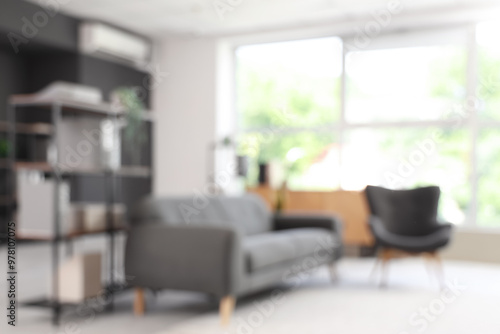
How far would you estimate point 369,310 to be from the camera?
417 cm

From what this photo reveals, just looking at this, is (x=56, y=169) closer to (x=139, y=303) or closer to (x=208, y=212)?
(x=139, y=303)

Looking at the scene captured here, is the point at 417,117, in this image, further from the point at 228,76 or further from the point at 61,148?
the point at 61,148

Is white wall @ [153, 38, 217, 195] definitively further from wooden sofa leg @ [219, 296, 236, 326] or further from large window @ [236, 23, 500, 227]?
wooden sofa leg @ [219, 296, 236, 326]

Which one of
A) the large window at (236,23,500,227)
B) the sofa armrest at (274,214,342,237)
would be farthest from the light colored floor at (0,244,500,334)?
the large window at (236,23,500,227)

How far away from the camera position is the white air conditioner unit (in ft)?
25.0

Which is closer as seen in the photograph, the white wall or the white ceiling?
the white ceiling

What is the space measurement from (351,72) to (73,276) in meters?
5.33

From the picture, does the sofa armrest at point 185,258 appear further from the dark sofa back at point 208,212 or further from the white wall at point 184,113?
the white wall at point 184,113

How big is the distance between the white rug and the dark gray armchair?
0.34m

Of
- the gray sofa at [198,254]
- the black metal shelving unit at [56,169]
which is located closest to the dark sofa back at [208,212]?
the gray sofa at [198,254]

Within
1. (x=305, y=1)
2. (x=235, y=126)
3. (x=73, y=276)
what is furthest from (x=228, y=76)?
(x=73, y=276)

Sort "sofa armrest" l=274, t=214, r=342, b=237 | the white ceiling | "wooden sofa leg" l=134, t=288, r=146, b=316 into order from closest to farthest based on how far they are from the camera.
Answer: "wooden sofa leg" l=134, t=288, r=146, b=316 → "sofa armrest" l=274, t=214, r=342, b=237 → the white ceiling

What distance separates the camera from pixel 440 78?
7.51 meters

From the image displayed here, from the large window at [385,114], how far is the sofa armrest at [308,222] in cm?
193
